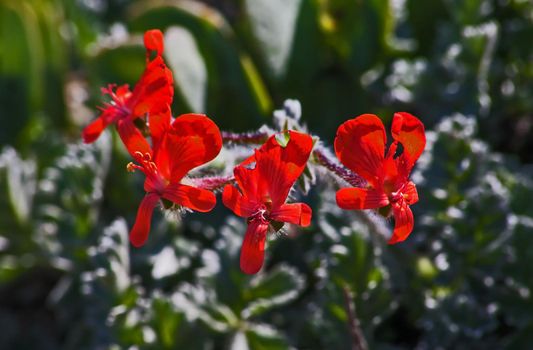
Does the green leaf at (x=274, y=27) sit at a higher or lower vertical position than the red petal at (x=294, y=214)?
lower

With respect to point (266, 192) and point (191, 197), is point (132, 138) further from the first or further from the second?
point (266, 192)

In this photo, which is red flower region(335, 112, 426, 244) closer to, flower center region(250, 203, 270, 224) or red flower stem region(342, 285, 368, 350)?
flower center region(250, 203, 270, 224)

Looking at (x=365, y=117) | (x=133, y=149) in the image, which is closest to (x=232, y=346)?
(x=133, y=149)

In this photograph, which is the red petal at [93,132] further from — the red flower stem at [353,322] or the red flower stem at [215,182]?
the red flower stem at [353,322]

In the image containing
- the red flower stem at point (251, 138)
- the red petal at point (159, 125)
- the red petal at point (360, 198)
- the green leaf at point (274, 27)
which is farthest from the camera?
the green leaf at point (274, 27)

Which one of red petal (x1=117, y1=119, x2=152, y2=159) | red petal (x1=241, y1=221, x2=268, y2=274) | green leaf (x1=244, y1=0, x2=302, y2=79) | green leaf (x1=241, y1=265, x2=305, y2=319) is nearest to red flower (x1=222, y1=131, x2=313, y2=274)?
red petal (x1=241, y1=221, x2=268, y2=274)

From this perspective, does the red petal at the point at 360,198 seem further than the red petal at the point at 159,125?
No

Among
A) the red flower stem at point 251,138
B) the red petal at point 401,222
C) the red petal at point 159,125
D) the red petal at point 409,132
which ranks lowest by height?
the red flower stem at point 251,138

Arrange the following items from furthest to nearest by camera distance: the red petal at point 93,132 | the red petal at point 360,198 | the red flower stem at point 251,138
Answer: the red petal at point 93,132 → the red flower stem at point 251,138 → the red petal at point 360,198

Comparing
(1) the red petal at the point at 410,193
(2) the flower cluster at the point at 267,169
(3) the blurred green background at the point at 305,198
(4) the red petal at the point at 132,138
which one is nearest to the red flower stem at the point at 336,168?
(2) the flower cluster at the point at 267,169
